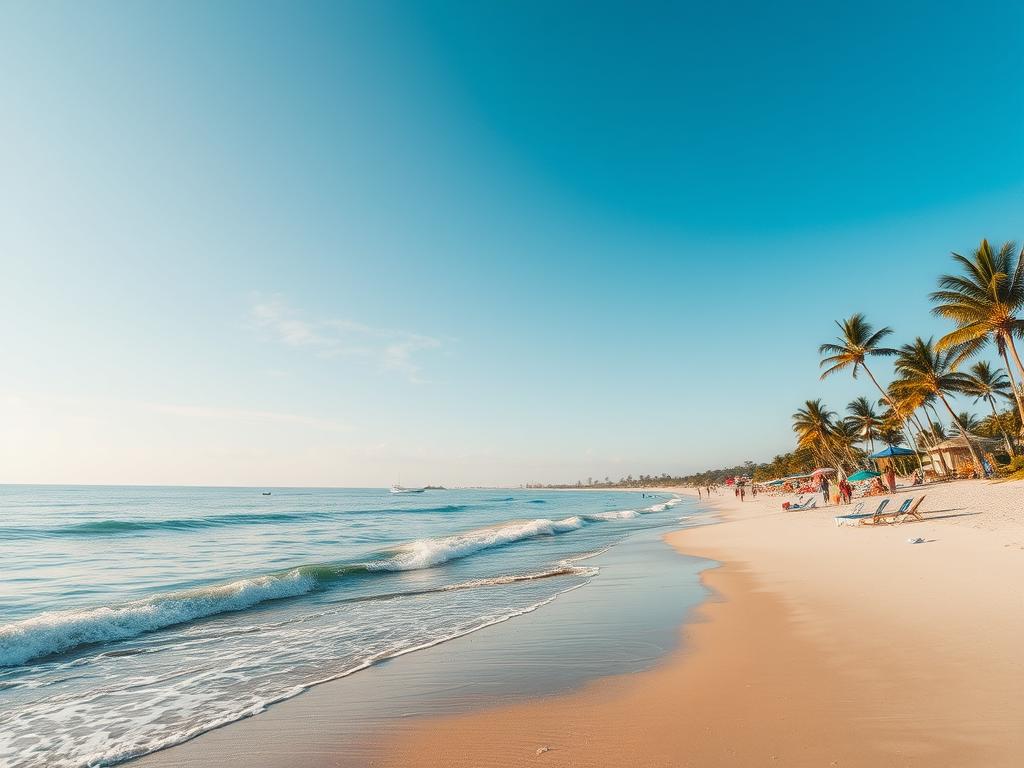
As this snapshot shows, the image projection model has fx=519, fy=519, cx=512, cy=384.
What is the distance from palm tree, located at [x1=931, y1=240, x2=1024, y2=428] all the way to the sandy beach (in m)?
22.3

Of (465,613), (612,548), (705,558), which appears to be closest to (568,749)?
(465,613)

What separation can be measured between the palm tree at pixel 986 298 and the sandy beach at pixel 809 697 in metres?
22.3

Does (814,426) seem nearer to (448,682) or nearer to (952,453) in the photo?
(952,453)

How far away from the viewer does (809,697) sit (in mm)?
4777

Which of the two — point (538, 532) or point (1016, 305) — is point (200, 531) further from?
point (1016, 305)

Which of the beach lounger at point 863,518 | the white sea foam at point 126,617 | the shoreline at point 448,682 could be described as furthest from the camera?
the beach lounger at point 863,518

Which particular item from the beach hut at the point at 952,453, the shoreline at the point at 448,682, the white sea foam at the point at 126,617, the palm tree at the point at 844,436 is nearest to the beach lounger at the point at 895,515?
the shoreline at the point at 448,682

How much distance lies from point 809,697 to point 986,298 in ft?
98.1

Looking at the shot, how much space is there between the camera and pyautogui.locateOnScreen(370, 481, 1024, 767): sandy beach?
151 inches

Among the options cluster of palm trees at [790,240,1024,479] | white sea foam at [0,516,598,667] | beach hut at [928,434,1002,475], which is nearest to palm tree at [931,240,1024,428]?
cluster of palm trees at [790,240,1024,479]

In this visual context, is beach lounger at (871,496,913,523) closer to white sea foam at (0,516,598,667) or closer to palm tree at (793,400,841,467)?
white sea foam at (0,516,598,667)

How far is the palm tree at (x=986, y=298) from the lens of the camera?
24719 mm

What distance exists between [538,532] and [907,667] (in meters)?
25.1

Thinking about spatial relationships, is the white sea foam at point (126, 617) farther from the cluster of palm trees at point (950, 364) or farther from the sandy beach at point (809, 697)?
the cluster of palm trees at point (950, 364)
